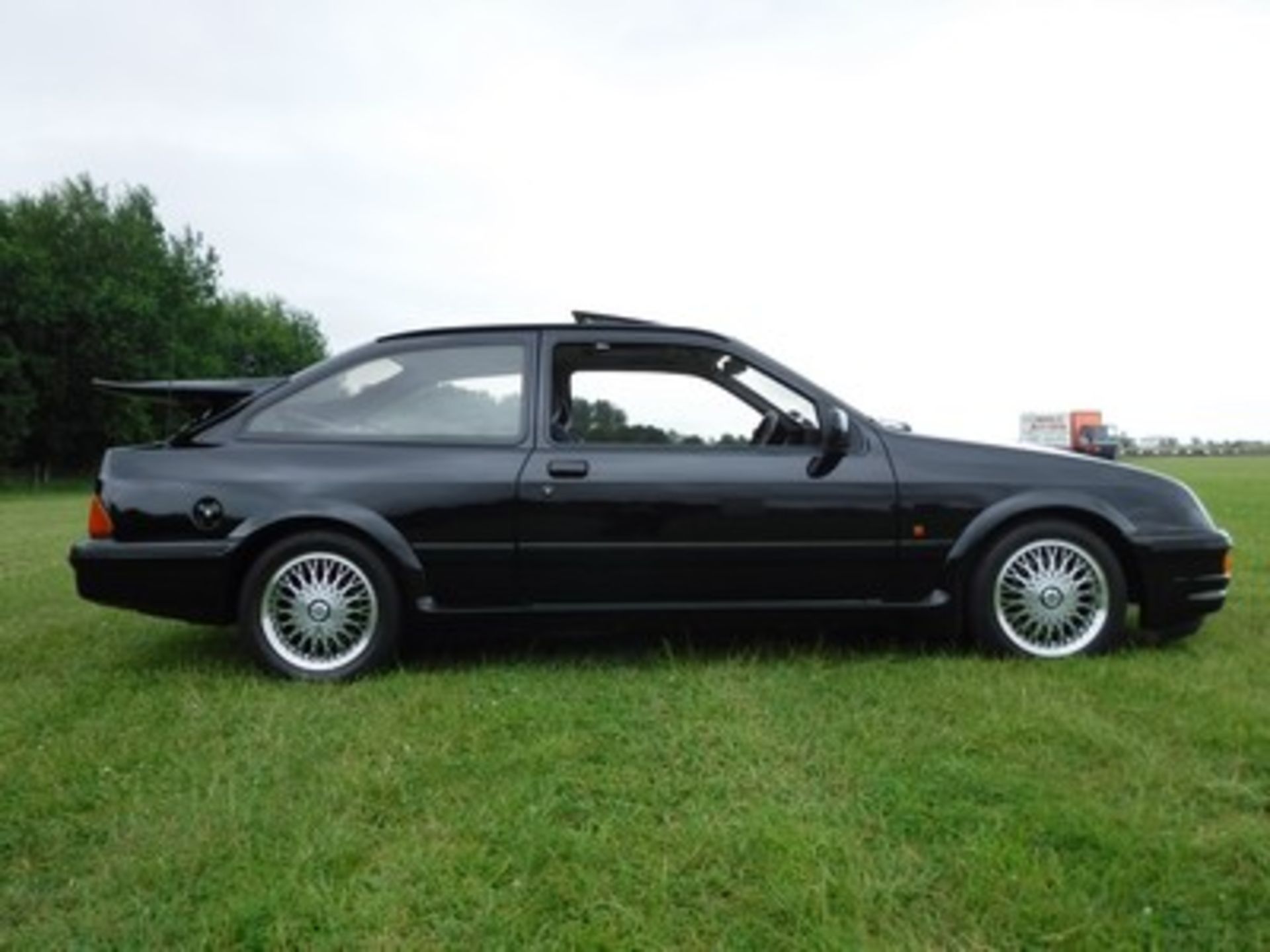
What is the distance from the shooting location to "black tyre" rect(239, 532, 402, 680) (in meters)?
4.07

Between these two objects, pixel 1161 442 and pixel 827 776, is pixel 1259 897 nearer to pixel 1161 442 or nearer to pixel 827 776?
pixel 827 776

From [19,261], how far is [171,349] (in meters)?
6.87

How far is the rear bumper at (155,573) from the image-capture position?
A: 402 centimetres

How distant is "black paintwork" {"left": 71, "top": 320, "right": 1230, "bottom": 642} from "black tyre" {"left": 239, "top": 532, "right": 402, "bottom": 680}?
2.9 inches

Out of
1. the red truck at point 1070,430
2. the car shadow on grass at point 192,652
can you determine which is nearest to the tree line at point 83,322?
the car shadow on grass at point 192,652

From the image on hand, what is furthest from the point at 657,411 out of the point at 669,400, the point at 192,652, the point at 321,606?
the point at 192,652

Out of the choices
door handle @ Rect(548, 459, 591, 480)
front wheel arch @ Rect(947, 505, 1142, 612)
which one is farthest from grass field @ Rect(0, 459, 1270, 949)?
door handle @ Rect(548, 459, 591, 480)

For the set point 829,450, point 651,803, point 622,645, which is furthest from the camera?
point 622,645

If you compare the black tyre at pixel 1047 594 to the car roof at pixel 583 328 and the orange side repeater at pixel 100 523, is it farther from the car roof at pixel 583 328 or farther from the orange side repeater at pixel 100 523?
the orange side repeater at pixel 100 523

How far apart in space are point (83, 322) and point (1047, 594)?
1721 inches

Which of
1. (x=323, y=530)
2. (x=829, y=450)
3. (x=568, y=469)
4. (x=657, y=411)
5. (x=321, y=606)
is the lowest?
(x=321, y=606)

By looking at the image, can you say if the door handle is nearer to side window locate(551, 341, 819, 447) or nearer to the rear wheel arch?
side window locate(551, 341, 819, 447)

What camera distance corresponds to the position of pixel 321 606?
4078mm

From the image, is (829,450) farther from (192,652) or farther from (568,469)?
(192,652)
